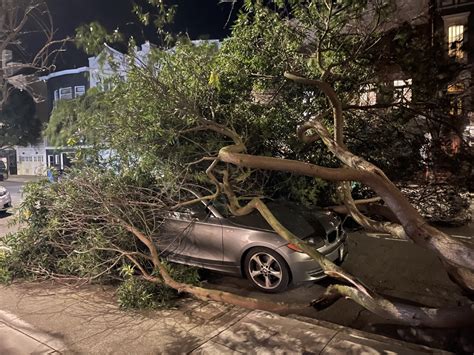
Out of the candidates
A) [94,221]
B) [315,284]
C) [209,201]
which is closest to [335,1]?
[209,201]

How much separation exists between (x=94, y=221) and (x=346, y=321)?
406 cm

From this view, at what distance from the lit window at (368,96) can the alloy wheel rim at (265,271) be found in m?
3.89

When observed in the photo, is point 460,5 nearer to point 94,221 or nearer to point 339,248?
point 339,248

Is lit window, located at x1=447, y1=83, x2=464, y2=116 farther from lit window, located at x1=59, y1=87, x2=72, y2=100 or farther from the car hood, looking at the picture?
lit window, located at x1=59, y1=87, x2=72, y2=100

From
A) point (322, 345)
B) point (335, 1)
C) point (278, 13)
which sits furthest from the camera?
point (278, 13)

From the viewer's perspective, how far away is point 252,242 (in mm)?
5219

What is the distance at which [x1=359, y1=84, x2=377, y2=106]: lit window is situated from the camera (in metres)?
7.10

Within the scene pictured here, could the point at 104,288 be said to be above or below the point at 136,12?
below

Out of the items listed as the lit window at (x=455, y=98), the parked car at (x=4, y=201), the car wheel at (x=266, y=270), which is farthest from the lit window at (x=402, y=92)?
the parked car at (x=4, y=201)

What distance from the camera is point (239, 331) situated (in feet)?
13.4

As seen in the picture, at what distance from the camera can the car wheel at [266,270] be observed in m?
5.03

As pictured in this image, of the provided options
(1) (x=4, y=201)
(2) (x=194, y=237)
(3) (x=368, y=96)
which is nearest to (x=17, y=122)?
(1) (x=4, y=201)

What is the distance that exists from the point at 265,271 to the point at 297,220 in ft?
2.99

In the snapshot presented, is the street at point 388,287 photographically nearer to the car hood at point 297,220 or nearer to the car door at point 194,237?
the car door at point 194,237
